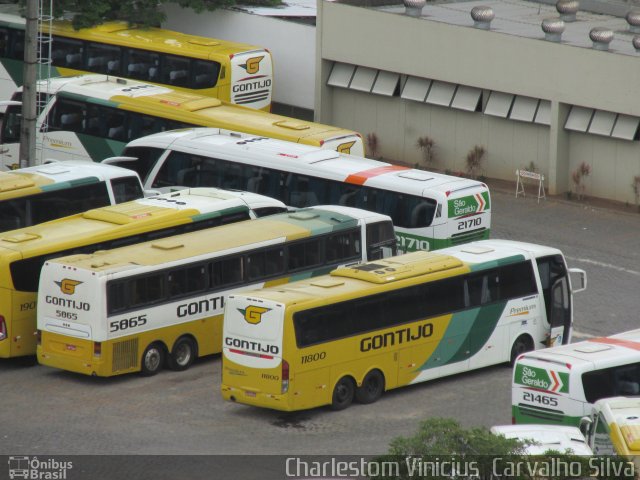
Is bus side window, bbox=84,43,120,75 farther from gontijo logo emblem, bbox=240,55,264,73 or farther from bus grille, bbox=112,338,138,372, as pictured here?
bus grille, bbox=112,338,138,372

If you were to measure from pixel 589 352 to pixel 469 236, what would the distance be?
8754 mm

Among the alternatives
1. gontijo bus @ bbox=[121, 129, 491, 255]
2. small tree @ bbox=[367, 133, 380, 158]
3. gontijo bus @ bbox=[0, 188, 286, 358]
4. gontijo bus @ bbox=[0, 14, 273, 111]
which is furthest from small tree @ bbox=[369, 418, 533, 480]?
gontijo bus @ bbox=[0, 14, 273, 111]

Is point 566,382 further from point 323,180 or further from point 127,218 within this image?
point 323,180

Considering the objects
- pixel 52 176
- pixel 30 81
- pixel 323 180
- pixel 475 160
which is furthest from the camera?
pixel 475 160

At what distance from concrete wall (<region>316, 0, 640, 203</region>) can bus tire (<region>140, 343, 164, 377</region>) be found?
52.2 feet

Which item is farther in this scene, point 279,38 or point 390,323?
point 279,38

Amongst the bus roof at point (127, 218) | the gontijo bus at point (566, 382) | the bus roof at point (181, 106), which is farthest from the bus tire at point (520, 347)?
the bus roof at point (181, 106)

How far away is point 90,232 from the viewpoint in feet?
101

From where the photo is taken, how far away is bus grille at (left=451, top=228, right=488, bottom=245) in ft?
112

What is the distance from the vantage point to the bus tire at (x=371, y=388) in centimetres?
2777

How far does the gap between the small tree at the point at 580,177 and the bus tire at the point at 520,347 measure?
12062mm

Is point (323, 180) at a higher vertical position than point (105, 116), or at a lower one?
lower

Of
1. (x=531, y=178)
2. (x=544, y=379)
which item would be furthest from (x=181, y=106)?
(x=544, y=379)

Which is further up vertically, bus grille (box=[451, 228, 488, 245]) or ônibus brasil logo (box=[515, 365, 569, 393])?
bus grille (box=[451, 228, 488, 245])
